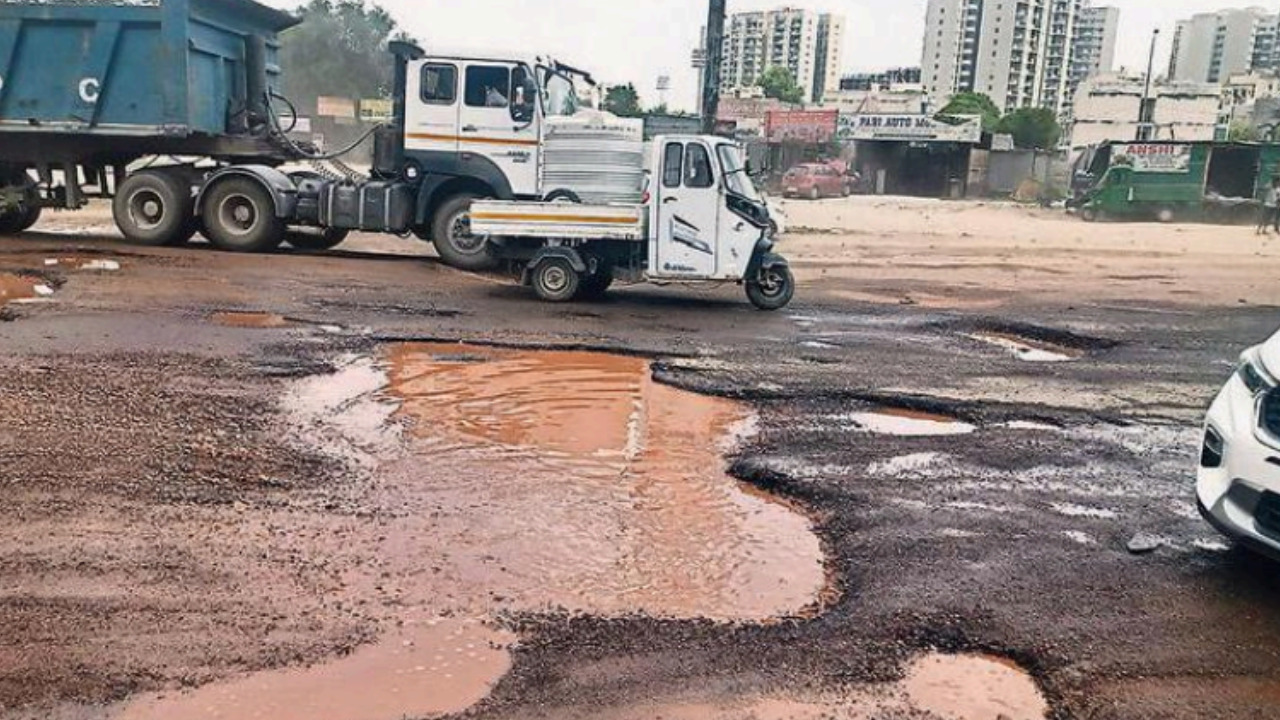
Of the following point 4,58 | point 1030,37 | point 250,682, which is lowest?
point 250,682

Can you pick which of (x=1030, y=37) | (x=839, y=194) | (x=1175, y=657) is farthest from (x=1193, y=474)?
(x=1030, y=37)

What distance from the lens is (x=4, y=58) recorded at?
1404 cm

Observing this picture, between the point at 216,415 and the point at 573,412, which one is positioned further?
the point at 573,412

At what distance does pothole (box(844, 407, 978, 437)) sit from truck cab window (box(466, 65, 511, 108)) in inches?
318

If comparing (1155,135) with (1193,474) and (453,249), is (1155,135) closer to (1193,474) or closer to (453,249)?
(453,249)

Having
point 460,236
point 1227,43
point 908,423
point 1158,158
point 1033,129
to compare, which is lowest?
point 908,423

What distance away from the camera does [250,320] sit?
374 inches

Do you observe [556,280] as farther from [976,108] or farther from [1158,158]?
[976,108]

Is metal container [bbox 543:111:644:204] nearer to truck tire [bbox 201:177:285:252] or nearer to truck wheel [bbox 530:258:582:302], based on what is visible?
truck wheel [bbox 530:258:582:302]

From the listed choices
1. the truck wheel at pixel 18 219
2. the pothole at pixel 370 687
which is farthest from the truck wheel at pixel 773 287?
the truck wheel at pixel 18 219

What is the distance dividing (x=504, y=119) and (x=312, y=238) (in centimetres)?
415

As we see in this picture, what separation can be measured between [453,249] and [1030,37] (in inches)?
3322

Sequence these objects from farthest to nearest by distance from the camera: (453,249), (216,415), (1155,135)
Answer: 1. (1155,135)
2. (453,249)
3. (216,415)

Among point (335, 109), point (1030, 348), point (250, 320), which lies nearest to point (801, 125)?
point (335, 109)
